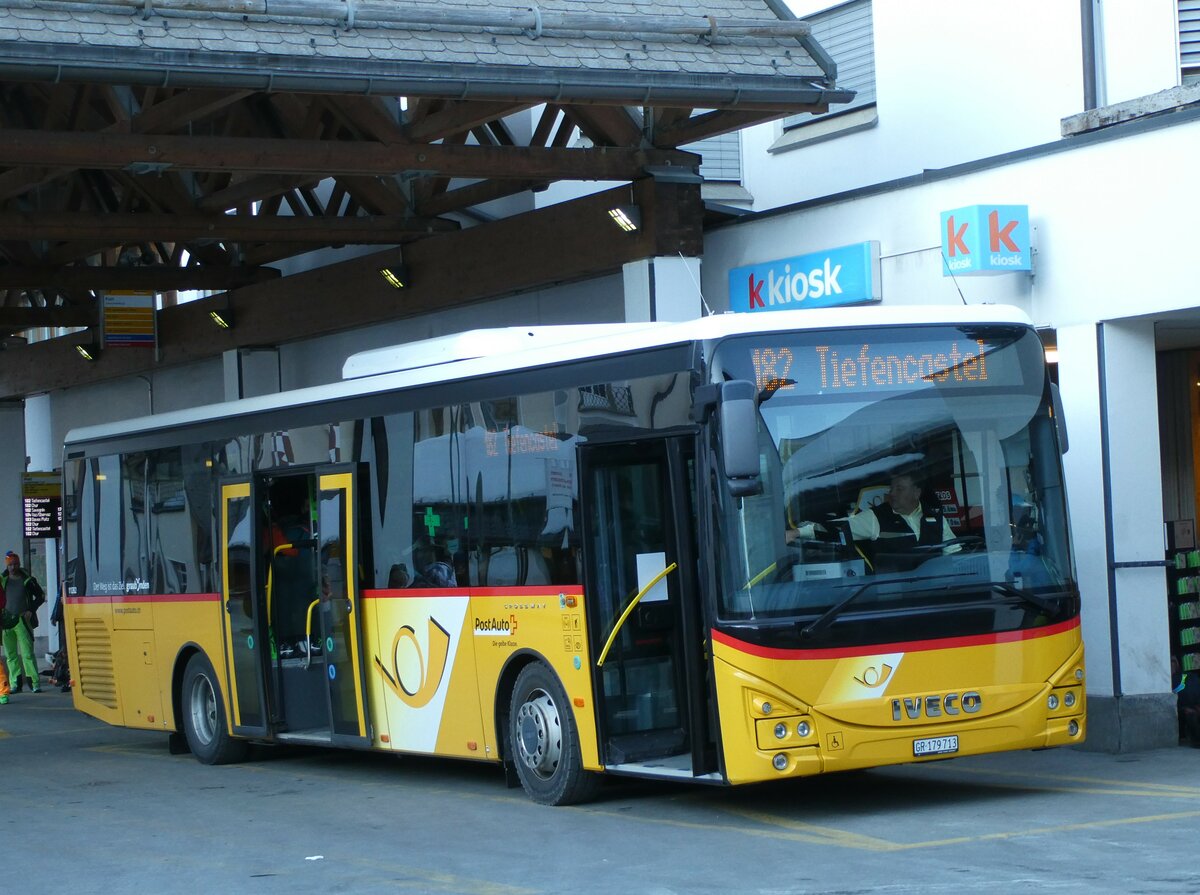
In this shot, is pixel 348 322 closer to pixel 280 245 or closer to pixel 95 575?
pixel 280 245

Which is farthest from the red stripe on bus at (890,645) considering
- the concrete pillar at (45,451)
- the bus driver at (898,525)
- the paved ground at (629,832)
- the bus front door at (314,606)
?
the concrete pillar at (45,451)

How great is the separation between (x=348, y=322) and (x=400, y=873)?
42.8ft

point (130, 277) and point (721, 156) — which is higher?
point (721, 156)

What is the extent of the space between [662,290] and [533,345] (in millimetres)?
4247

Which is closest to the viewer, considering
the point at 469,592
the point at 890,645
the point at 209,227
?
the point at 890,645

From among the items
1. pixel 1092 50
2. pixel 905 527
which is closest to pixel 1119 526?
pixel 1092 50

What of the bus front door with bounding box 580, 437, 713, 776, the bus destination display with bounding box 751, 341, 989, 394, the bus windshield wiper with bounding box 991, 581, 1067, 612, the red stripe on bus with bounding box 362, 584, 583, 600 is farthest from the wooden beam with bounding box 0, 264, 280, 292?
the bus windshield wiper with bounding box 991, 581, 1067, 612

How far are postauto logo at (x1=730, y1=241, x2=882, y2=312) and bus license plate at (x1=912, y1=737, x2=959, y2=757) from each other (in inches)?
227

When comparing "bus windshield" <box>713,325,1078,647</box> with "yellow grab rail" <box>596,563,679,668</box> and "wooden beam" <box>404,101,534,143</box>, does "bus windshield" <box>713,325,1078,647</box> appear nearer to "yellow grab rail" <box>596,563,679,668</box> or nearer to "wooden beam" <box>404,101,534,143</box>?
"yellow grab rail" <box>596,563,679,668</box>

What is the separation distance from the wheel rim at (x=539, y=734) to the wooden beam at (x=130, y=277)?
12496 millimetres

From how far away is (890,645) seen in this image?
995 centimetres

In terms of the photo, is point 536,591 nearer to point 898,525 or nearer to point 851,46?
point 898,525

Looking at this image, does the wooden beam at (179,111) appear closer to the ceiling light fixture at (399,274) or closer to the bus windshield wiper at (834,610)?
the ceiling light fixture at (399,274)

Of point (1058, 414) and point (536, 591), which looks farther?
point (536, 591)
